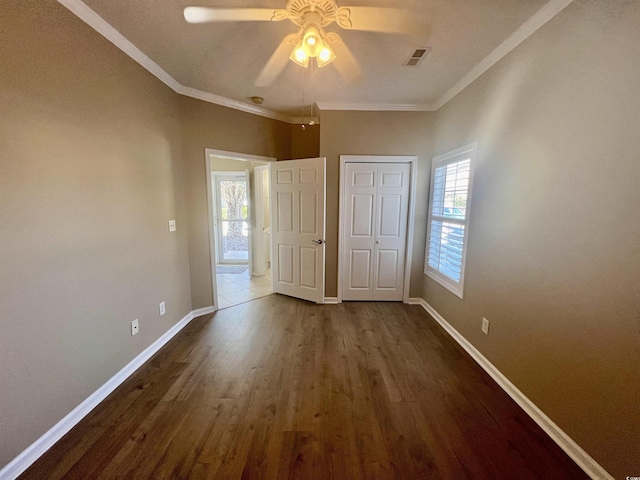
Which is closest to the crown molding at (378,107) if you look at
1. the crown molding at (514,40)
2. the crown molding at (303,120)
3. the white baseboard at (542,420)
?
the crown molding at (514,40)

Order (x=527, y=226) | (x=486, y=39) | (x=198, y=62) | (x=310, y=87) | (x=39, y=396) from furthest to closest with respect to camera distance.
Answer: (x=310, y=87)
(x=198, y=62)
(x=486, y=39)
(x=527, y=226)
(x=39, y=396)

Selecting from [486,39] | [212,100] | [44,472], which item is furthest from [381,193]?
[44,472]

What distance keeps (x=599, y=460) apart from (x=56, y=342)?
10.1 ft

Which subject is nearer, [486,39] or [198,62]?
[486,39]

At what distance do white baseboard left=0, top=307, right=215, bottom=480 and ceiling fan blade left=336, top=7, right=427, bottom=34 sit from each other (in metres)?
2.95

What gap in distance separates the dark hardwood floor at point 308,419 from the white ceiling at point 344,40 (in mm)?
2610

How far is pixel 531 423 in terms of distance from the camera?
1.62 meters

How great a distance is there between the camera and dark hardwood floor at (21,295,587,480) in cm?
134

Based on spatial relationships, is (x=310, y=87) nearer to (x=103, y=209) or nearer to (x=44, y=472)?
(x=103, y=209)

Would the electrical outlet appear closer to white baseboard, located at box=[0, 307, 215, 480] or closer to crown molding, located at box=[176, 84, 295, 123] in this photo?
white baseboard, located at box=[0, 307, 215, 480]

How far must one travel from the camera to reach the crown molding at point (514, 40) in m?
1.54

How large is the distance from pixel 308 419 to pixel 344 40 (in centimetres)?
276

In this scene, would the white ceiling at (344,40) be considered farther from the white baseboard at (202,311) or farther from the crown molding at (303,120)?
the white baseboard at (202,311)

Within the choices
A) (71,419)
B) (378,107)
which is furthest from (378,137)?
(71,419)
